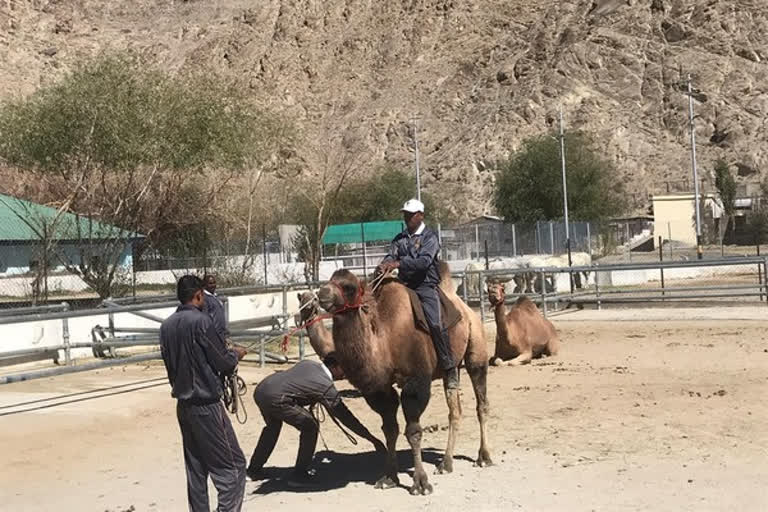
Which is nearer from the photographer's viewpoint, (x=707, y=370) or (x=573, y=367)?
(x=707, y=370)

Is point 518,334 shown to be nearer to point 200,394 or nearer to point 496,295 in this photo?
point 496,295

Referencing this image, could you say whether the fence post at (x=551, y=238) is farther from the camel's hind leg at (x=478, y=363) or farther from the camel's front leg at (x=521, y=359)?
the camel's hind leg at (x=478, y=363)

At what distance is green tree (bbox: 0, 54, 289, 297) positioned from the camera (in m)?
28.6

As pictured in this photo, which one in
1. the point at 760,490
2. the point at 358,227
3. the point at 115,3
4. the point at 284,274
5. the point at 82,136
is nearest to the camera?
the point at 760,490

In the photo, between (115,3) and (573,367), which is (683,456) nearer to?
(573,367)

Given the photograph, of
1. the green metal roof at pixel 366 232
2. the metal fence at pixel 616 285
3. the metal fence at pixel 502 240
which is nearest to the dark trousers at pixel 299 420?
the metal fence at pixel 616 285

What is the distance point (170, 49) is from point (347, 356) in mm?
116897

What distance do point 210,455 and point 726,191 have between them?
71148mm

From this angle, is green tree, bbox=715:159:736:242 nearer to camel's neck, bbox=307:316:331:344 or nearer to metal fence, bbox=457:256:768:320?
metal fence, bbox=457:256:768:320

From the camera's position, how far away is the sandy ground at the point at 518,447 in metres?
8.33

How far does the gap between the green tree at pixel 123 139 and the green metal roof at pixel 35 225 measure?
36 centimetres

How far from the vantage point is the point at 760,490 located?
26.5ft

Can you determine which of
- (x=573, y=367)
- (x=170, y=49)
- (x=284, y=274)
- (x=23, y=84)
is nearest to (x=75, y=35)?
(x=170, y=49)

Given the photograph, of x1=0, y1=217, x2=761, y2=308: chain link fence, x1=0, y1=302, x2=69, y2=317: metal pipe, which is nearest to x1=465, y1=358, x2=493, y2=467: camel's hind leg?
Answer: x1=0, y1=302, x2=69, y2=317: metal pipe
